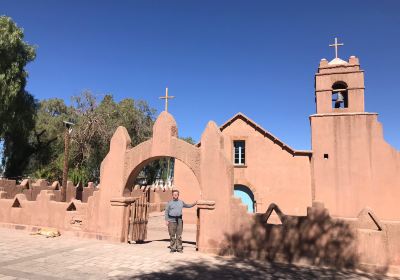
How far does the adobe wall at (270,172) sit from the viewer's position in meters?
Answer: 19.0

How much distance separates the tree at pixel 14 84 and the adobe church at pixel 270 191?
8667 millimetres

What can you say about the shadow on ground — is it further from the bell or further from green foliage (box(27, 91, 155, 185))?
green foliage (box(27, 91, 155, 185))

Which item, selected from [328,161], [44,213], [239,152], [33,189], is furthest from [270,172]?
[33,189]

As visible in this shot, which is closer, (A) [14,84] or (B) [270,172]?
(B) [270,172]

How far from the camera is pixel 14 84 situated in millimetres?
24094

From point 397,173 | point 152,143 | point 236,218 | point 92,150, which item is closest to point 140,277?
point 236,218

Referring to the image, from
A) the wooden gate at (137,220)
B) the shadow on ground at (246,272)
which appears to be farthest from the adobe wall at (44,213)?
the shadow on ground at (246,272)

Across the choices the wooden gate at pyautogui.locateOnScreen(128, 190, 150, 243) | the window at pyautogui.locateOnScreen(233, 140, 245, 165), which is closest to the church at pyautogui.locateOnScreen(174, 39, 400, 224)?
the window at pyautogui.locateOnScreen(233, 140, 245, 165)

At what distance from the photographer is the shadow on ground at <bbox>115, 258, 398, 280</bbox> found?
6.98 metres

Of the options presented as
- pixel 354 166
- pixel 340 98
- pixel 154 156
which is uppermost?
pixel 340 98

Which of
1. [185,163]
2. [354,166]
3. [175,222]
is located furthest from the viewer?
[354,166]

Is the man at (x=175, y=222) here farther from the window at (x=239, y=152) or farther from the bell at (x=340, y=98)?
the bell at (x=340, y=98)

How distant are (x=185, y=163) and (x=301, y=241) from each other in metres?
3.98

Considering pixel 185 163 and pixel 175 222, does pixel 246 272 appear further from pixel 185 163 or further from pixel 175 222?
pixel 185 163
